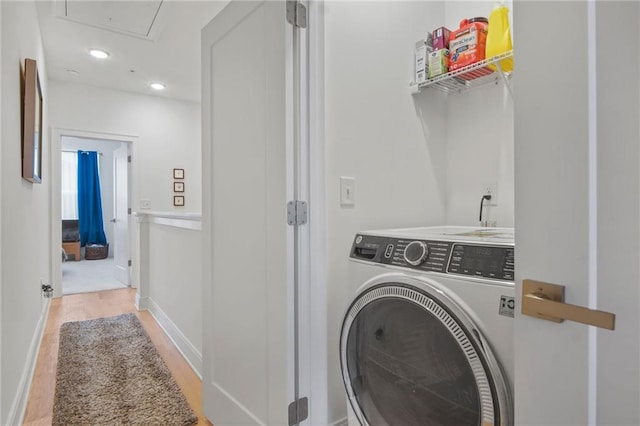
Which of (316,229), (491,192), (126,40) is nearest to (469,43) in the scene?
(491,192)

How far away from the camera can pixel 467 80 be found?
1.73m

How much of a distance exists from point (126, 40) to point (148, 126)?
1657mm

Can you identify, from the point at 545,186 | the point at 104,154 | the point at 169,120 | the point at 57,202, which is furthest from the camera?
the point at 104,154

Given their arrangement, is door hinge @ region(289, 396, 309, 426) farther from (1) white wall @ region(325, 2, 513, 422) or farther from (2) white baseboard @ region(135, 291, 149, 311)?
(2) white baseboard @ region(135, 291, 149, 311)

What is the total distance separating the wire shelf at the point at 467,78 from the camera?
4.93 feet

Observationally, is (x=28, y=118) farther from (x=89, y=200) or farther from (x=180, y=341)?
(x=89, y=200)

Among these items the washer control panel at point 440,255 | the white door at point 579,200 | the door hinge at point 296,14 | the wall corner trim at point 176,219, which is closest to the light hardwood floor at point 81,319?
the wall corner trim at point 176,219

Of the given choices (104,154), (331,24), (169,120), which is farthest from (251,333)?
(104,154)

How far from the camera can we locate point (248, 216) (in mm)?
1485

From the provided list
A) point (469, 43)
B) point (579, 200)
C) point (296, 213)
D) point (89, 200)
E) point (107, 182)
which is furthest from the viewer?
point (107, 182)

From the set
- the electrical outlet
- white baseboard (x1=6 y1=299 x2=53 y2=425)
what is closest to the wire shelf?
the electrical outlet

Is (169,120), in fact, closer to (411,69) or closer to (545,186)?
(411,69)

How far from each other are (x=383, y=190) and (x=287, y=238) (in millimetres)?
568

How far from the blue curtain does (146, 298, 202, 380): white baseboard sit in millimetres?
5489
